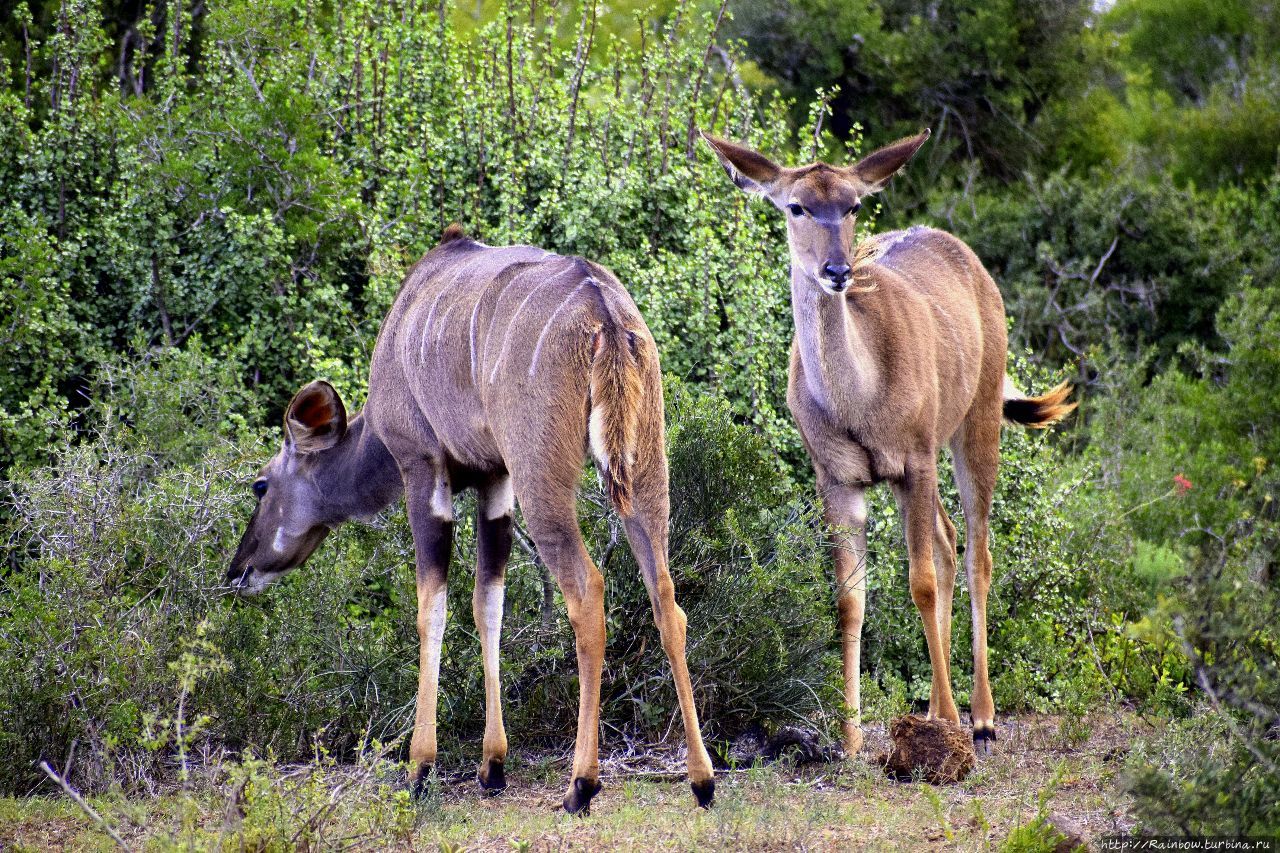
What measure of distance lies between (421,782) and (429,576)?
0.74 meters

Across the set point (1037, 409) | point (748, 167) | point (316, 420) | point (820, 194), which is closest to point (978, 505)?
point (1037, 409)

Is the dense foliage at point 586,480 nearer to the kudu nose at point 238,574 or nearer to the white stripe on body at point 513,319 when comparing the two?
the kudu nose at point 238,574

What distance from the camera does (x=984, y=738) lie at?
5875 millimetres

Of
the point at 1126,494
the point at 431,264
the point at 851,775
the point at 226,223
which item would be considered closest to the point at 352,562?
the point at 431,264

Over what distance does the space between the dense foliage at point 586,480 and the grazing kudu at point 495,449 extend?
1.20 ft

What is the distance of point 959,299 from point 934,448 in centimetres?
102

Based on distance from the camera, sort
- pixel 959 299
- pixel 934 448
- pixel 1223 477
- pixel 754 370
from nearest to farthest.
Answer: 1. pixel 934 448
2. pixel 959 299
3. pixel 754 370
4. pixel 1223 477

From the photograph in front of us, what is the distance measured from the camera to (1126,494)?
9.11 m

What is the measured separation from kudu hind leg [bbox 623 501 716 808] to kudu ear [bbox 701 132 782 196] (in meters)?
1.73

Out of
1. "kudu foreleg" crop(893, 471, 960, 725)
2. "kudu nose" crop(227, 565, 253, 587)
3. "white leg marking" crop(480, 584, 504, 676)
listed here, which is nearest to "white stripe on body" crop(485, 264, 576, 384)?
"white leg marking" crop(480, 584, 504, 676)

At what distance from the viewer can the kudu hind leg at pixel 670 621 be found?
4.36 m

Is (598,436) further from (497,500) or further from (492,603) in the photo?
(492,603)

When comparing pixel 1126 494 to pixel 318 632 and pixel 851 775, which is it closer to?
pixel 851 775

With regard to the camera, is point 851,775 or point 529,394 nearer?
point 529,394
